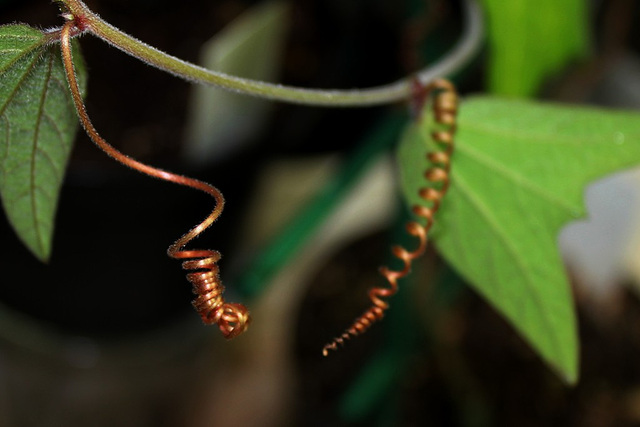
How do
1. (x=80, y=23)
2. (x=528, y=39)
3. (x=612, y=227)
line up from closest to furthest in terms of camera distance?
(x=80, y=23)
(x=528, y=39)
(x=612, y=227)

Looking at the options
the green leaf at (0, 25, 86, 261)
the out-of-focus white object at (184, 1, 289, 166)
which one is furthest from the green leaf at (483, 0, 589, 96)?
the green leaf at (0, 25, 86, 261)

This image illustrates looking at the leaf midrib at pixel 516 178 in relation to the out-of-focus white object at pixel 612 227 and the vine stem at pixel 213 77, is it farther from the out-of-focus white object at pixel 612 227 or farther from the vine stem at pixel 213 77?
the out-of-focus white object at pixel 612 227

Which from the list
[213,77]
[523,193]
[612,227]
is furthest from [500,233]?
[612,227]

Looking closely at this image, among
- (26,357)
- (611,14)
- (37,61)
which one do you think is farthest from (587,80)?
(26,357)

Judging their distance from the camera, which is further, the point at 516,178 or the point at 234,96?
the point at 234,96

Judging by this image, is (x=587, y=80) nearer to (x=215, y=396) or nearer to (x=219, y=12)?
(x=219, y=12)

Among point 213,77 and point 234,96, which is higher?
point 234,96

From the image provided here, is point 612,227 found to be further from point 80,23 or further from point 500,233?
point 80,23
